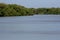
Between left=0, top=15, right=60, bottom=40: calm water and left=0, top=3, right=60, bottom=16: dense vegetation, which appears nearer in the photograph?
left=0, top=15, right=60, bottom=40: calm water

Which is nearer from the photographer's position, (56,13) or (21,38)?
(21,38)

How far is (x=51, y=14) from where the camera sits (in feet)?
7.13

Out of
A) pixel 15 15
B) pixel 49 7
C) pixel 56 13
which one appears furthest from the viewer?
pixel 15 15

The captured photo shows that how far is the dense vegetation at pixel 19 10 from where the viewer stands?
2.09 meters

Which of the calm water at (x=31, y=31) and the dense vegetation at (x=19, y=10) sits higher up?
the dense vegetation at (x=19, y=10)

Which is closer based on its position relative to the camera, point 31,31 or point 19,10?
point 31,31

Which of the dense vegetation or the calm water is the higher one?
the dense vegetation

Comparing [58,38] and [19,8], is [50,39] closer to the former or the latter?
[58,38]

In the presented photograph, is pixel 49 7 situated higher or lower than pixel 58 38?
higher

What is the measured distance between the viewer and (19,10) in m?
2.27

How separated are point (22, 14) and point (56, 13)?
0.59 m

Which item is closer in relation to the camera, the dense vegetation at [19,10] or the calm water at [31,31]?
the calm water at [31,31]

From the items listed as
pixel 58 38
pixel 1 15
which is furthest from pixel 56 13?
pixel 58 38

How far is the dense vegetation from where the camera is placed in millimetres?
2092
